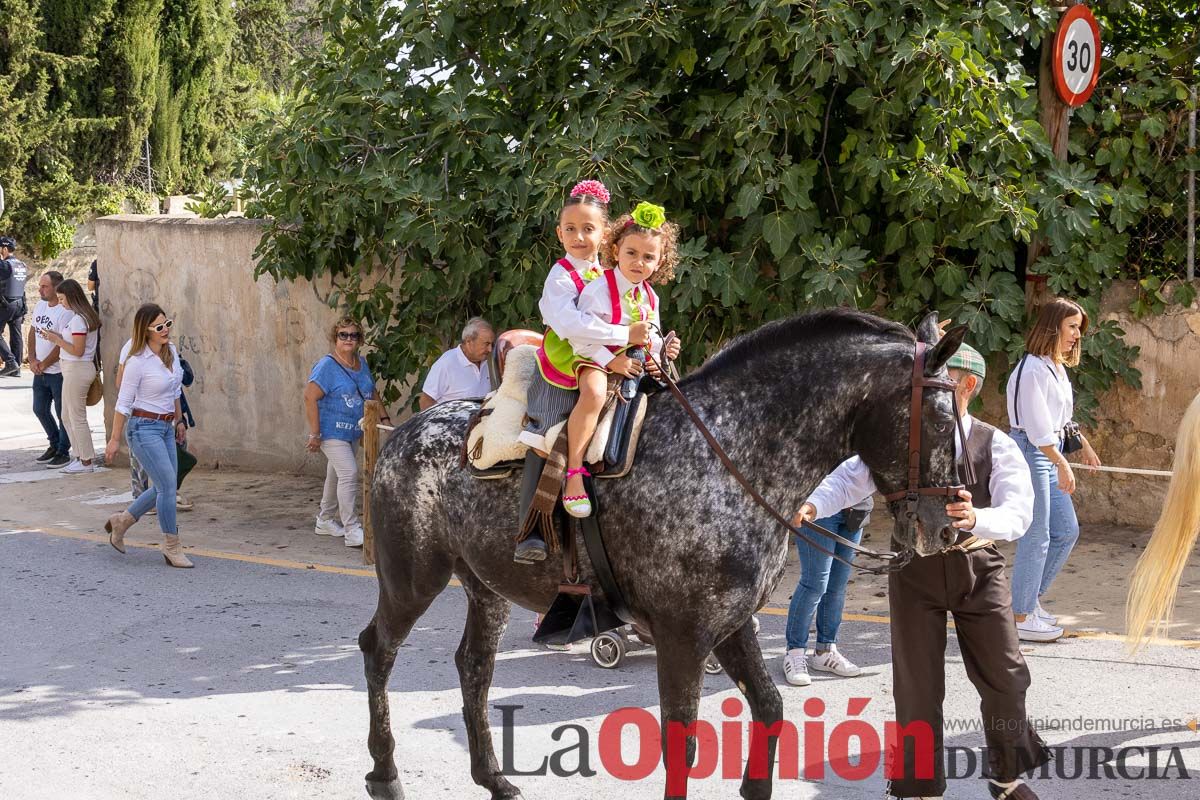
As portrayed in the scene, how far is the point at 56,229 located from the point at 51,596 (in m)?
20.9

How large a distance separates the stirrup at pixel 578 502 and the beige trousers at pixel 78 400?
10269mm

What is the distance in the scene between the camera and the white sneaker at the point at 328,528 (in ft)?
36.0

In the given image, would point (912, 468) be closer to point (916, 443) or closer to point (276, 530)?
point (916, 443)

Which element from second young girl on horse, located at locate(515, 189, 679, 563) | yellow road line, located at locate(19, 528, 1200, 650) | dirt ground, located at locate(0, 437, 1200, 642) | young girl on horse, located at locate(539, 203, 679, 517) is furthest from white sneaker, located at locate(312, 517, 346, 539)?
young girl on horse, located at locate(539, 203, 679, 517)

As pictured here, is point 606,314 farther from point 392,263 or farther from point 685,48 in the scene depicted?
point 392,263

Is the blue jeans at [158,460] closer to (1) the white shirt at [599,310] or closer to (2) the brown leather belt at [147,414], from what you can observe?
(2) the brown leather belt at [147,414]

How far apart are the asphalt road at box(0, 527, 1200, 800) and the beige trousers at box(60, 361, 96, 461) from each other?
4.76m

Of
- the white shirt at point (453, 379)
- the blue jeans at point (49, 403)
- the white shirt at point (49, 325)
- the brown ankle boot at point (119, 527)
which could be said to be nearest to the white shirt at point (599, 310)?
the white shirt at point (453, 379)

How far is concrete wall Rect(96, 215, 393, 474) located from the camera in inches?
512

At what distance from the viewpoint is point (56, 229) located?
2769 cm

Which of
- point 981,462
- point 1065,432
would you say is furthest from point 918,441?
point 1065,432

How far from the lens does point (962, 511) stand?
443 centimetres

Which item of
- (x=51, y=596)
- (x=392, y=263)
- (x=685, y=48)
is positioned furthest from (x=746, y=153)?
(x=51, y=596)

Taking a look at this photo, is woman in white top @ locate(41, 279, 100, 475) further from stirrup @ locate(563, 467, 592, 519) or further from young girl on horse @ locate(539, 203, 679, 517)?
stirrup @ locate(563, 467, 592, 519)
